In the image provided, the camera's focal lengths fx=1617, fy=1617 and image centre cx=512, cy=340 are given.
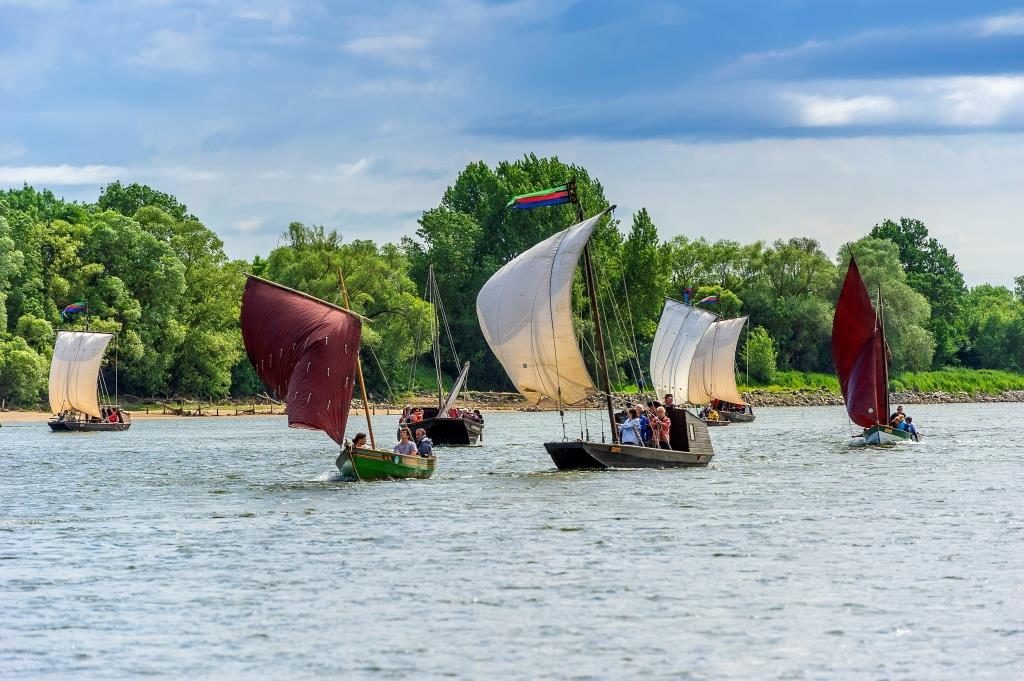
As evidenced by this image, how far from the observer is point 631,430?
5612cm

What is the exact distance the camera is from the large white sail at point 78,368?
350 feet

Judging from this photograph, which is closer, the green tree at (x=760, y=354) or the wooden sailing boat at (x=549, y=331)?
the wooden sailing boat at (x=549, y=331)

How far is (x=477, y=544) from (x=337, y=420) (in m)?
14.4

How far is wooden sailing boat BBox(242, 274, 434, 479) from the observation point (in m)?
50.9

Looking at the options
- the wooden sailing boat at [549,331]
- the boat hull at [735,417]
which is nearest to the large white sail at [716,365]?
the boat hull at [735,417]

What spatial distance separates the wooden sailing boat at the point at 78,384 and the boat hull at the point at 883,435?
53294 millimetres

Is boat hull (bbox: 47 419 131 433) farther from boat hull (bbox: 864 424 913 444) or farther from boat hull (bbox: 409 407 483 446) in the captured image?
boat hull (bbox: 864 424 913 444)

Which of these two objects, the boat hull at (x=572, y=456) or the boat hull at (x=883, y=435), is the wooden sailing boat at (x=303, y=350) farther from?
the boat hull at (x=883, y=435)

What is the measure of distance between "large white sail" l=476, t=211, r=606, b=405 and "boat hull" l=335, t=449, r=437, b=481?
449cm

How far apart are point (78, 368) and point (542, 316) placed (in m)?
61.0

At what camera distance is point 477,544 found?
38375 millimetres

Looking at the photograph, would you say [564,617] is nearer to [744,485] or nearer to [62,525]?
[62,525]

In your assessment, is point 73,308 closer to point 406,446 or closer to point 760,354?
point 406,446

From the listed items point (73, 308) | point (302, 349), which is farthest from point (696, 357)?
point (302, 349)
